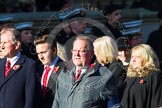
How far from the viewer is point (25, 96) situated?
7148 mm

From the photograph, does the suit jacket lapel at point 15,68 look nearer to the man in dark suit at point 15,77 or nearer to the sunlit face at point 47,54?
the man in dark suit at point 15,77

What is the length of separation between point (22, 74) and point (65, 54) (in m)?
0.95

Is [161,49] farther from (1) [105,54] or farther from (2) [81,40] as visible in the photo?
(2) [81,40]

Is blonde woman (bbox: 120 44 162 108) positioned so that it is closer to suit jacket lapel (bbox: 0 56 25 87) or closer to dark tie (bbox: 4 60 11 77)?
suit jacket lapel (bbox: 0 56 25 87)

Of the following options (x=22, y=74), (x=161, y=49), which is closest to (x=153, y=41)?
(x=161, y=49)

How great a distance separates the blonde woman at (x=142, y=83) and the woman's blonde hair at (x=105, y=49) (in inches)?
9.6

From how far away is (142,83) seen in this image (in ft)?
24.1

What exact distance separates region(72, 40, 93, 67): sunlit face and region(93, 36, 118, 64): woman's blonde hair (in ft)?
3.04

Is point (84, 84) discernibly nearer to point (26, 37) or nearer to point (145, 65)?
point (145, 65)

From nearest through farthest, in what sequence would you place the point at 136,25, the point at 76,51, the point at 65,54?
the point at 76,51
the point at 65,54
the point at 136,25

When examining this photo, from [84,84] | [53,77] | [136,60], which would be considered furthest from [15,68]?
[136,60]

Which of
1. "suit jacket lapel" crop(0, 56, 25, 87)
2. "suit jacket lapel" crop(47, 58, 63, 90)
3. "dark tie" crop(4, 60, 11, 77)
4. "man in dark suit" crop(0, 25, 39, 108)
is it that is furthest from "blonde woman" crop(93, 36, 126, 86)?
"dark tie" crop(4, 60, 11, 77)

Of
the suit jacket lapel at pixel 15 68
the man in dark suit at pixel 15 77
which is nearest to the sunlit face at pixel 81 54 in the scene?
the man in dark suit at pixel 15 77

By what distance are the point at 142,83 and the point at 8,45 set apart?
1548 millimetres
